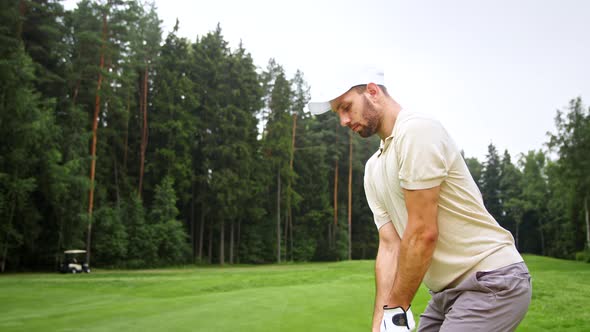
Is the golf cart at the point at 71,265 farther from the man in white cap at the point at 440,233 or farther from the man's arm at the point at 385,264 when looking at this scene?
the man in white cap at the point at 440,233

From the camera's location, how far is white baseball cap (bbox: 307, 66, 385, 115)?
226 cm

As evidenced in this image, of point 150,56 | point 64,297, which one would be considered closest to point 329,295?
Result: point 64,297

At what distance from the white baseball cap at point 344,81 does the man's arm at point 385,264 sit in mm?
742

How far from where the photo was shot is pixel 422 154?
192 cm

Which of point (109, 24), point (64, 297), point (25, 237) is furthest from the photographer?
point (109, 24)

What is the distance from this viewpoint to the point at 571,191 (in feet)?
137

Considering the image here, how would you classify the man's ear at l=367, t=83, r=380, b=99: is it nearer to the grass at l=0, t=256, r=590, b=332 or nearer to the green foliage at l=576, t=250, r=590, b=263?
the grass at l=0, t=256, r=590, b=332

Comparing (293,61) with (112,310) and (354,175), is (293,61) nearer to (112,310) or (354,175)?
(354,175)

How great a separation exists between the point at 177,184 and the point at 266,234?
11168mm

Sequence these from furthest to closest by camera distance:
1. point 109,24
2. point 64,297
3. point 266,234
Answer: point 266,234, point 109,24, point 64,297

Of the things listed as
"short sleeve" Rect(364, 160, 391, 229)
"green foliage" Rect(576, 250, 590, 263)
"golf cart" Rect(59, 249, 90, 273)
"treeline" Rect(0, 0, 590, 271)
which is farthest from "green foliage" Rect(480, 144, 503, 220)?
"short sleeve" Rect(364, 160, 391, 229)

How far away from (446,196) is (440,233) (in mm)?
157

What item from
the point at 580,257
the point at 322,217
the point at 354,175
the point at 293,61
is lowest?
the point at 580,257

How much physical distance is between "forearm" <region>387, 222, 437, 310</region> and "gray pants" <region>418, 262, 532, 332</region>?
0.19 meters
